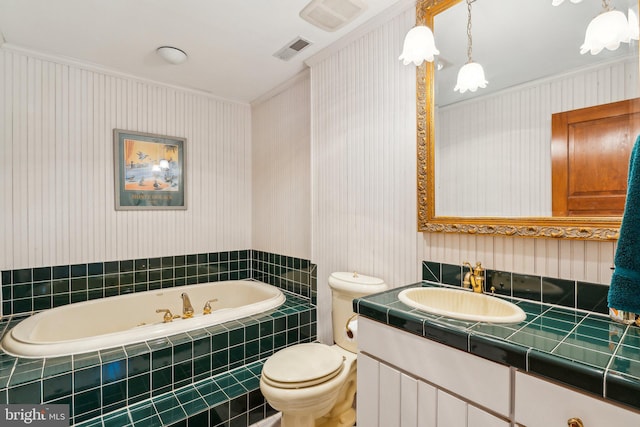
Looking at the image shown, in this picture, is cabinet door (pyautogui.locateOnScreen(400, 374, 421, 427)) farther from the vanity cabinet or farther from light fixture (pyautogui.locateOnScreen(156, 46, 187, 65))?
light fixture (pyautogui.locateOnScreen(156, 46, 187, 65))

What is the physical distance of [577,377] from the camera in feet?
2.58

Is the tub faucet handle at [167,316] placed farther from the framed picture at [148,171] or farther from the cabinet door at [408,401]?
the cabinet door at [408,401]

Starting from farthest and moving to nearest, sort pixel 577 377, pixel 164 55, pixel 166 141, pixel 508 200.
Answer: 1. pixel 166 141
2. pixel 164 55
3. pixel 508 200
4. pixel 577 377

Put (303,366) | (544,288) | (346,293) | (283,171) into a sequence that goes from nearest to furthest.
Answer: (544,288), (303,366), (346,293), (283,171)

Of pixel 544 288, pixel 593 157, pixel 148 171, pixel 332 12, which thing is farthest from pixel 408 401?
pixel 148 171

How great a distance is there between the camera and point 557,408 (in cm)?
83

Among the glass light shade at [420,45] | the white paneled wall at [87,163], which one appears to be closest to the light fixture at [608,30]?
the glass light shade at [420,45]

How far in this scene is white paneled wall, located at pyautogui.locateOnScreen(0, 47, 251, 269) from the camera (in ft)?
7.29

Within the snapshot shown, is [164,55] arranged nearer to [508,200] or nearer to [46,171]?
[46,171]

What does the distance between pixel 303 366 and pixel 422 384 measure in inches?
26.3

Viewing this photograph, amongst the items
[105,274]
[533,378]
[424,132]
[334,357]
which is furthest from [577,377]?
[105,274]

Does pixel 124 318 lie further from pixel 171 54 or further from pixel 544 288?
pixel 544 288

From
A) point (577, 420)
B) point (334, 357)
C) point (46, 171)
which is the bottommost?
point (334, 357)

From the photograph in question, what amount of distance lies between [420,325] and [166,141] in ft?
8.74
